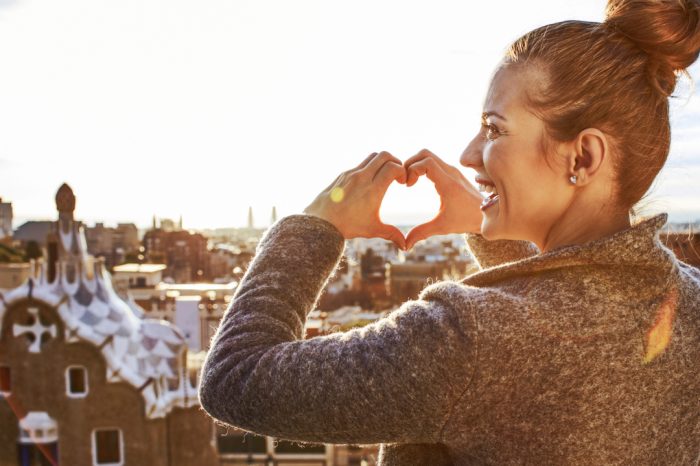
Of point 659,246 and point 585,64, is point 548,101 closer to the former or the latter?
point 585,64

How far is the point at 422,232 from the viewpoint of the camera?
28.9 inches

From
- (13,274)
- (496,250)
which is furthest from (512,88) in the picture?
(13,274)

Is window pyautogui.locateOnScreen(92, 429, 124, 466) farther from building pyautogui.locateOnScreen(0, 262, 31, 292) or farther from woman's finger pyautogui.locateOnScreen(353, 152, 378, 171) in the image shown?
woman's finger pyautogui.locateOnScreen(353, 152, 378, 171)

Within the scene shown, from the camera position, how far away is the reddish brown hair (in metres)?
0.50

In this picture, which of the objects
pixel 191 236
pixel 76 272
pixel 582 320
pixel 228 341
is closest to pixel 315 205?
pixel 228 341

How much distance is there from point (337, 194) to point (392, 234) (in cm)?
10

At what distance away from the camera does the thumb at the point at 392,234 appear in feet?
2.17

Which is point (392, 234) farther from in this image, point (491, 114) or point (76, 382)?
point (76, 382)

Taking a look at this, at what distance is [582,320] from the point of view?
1.46 ft

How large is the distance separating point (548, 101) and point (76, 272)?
464cm

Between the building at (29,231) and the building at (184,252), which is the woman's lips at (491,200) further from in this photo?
the building at (184,252)

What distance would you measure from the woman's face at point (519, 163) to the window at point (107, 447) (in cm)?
474

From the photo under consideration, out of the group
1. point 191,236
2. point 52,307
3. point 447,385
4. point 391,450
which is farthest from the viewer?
point 191,236

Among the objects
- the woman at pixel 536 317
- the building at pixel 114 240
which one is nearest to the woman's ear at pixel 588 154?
the woman at pixel 536 317
